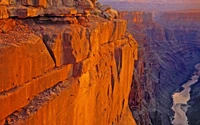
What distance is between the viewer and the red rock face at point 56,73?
8133 millimetres

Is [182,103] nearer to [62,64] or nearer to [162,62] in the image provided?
[162,62]

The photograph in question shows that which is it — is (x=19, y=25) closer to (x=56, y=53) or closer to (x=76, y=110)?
(x=56, y=53)

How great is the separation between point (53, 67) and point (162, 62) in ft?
211

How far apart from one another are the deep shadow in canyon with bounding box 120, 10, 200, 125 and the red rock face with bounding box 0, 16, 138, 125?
16.7 metres

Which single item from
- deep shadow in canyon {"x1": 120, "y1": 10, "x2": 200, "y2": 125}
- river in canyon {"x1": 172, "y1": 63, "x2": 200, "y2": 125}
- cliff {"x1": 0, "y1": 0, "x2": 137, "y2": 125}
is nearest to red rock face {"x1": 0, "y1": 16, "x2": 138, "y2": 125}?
cliff {"x1": 0, "y1": 0, "x2": 137, "y2": 125}

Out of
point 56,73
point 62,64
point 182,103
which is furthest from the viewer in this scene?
point 182,103

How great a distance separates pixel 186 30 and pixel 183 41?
677 cm

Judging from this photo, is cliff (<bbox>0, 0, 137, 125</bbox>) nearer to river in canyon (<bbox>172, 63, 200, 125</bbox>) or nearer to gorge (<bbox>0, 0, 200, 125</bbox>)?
gorge (<bbox>0, 0, 200, 125</bbox>)

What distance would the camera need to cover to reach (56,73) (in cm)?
1010

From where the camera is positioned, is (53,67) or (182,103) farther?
(182,103)

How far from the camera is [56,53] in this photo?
10258 mm

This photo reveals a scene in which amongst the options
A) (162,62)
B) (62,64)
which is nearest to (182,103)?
(162,62)

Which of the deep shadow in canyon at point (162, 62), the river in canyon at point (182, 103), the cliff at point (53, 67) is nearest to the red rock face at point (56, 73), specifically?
the cliff at point (53, 67)

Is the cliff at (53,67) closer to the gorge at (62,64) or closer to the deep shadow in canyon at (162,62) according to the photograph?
the gorge at (62,64)
